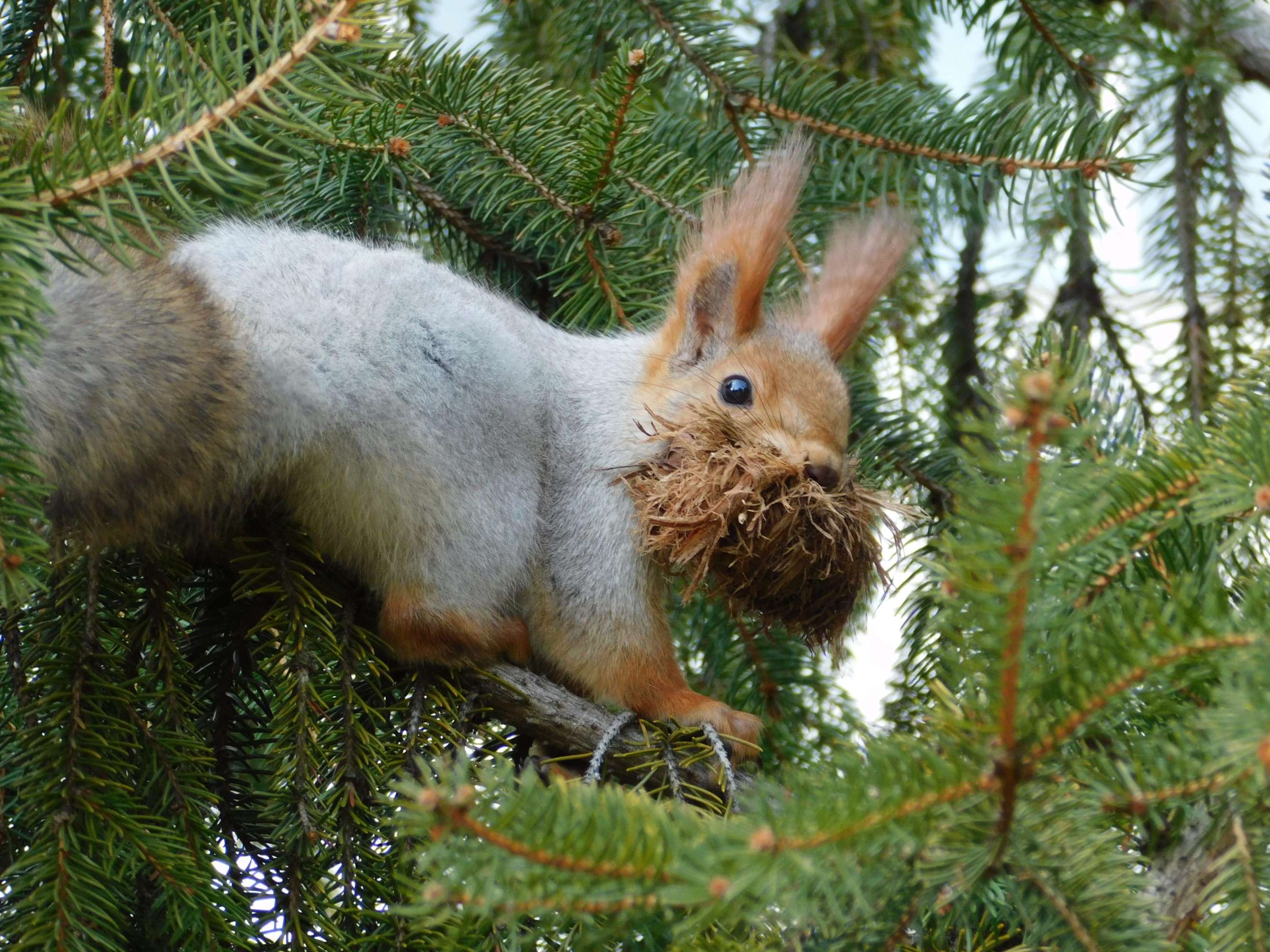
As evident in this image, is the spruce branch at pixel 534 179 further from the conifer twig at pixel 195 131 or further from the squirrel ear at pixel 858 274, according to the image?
the conifer twig at pixel 195 131

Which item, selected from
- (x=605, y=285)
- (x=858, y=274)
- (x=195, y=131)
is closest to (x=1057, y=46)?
(x=858, y=274)

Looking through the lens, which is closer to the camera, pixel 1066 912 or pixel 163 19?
pixel 1066 912

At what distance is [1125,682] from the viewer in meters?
A: 0.77

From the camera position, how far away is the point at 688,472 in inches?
64.0

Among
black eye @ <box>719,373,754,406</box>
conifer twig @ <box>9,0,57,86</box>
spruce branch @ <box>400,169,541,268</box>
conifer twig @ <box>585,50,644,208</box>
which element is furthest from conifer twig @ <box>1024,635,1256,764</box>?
conifer twig @ <box>9,0,57,86</box>

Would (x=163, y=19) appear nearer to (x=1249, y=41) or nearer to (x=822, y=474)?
(x=822, y=474)

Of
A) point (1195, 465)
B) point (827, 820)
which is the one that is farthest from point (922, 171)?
point (827, 820)

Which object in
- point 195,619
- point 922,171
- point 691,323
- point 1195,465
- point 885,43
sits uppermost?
point 885,43

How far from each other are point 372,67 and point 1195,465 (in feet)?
4.53

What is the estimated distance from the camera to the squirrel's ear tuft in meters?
1.78

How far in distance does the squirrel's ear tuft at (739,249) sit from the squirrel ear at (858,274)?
0.17 metres

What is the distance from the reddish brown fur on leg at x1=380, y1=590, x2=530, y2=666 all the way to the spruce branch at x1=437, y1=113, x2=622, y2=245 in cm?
68

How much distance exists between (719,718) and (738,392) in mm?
478

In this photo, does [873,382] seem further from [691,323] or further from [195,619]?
[195,619]
